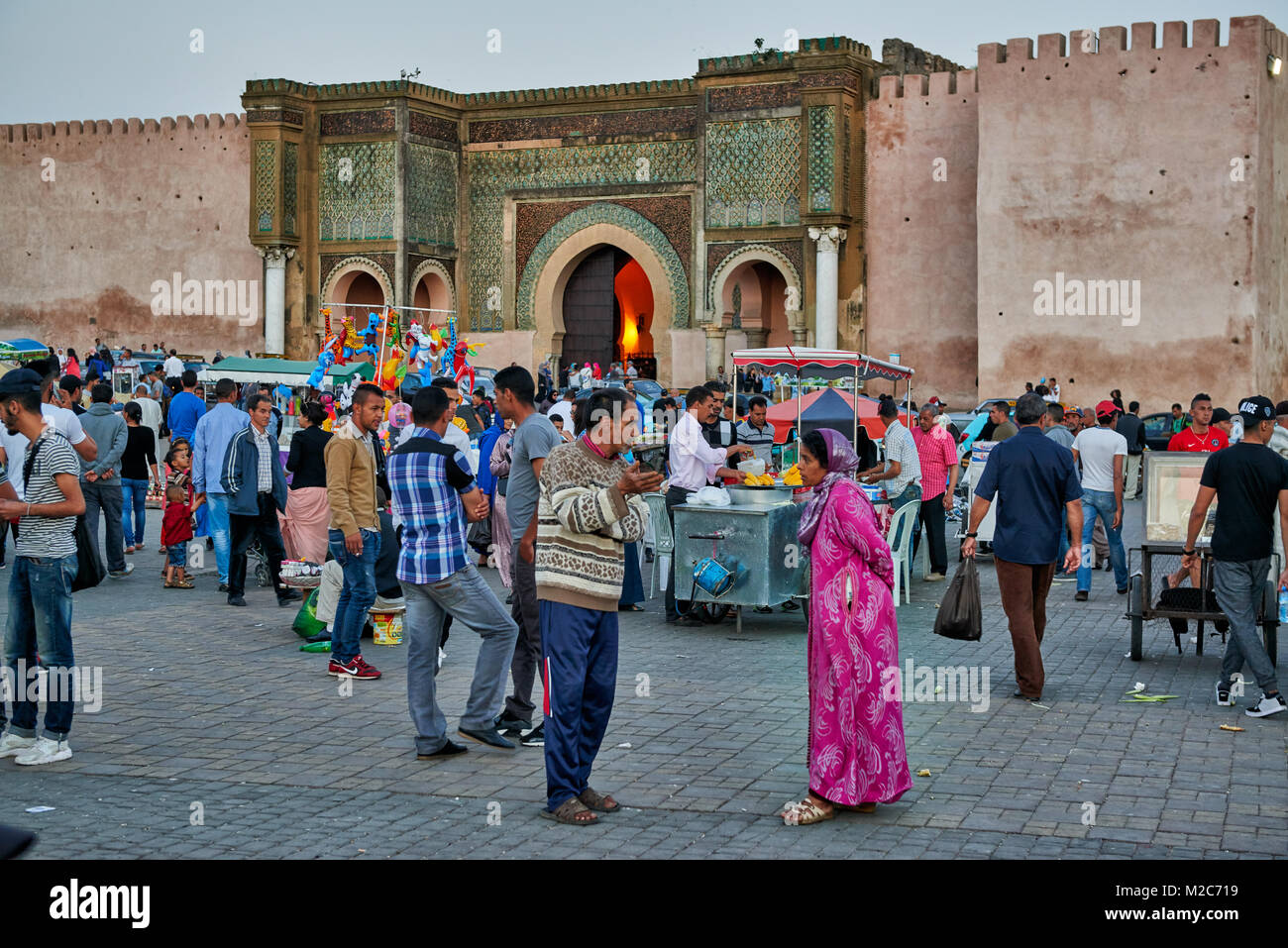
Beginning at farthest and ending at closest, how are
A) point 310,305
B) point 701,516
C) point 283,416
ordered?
point 310,305 → point 283,416 → point 701,516

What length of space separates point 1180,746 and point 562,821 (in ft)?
9.16

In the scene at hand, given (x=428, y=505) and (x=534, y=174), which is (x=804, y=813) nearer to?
(x=428, y=505)

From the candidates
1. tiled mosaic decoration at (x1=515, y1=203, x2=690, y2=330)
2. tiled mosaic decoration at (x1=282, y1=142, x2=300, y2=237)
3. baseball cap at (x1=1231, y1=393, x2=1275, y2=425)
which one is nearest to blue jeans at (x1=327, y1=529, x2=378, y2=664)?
baseball cap at (x1=1231, y1=393, x2=1275, y2=425)

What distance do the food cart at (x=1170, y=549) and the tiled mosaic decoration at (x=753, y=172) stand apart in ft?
59.2

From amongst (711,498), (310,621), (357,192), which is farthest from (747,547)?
(357,192)

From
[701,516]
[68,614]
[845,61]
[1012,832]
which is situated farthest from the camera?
[845,61]

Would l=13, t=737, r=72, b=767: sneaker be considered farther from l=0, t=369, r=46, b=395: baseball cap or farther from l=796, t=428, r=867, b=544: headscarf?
l=796, t=428, r=867, b=544: headscarf

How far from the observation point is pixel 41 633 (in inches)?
235

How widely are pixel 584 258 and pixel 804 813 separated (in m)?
24.5

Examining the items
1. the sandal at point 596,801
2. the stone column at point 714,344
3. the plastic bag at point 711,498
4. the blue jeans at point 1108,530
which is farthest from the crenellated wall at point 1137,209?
the sandal at point 596,801
